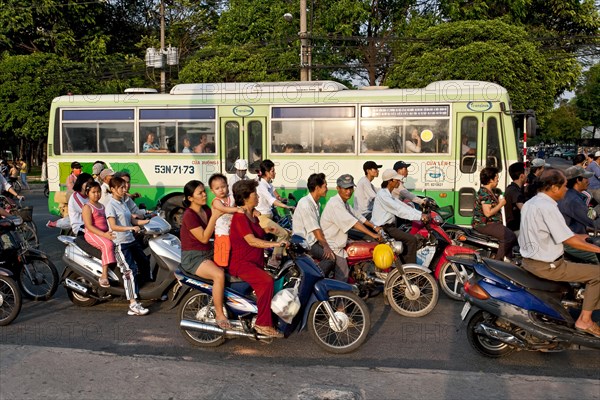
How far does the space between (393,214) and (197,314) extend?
2.94 m

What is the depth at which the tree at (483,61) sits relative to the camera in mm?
23500

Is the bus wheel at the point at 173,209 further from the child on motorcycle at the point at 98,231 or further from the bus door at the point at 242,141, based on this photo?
the child on motorcycle at the point at 98,231

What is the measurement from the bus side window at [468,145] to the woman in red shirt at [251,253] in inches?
286

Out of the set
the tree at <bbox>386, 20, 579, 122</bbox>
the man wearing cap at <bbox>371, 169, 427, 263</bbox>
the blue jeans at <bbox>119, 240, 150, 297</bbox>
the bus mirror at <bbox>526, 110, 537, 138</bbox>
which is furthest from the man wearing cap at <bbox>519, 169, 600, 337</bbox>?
the tree at <bbox>386, 20, 579, 122</bbox>

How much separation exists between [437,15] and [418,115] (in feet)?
67.0

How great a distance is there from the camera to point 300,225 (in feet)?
22.2

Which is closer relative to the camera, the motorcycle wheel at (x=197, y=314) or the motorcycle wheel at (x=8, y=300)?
the motorcycle wheel at (x=197, y=314)

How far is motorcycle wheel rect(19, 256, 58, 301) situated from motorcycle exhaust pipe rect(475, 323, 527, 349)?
4869 millimetres

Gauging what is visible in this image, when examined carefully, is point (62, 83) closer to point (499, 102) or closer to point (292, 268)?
point (499, 102)

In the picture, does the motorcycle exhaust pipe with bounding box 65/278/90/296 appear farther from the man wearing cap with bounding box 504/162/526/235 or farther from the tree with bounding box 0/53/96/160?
the tree with bounding box 0/53/96/160

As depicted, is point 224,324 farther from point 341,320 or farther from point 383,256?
point 383,256

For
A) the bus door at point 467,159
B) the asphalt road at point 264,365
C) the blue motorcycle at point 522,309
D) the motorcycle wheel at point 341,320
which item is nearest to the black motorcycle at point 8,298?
the asphalt road at point 264,365

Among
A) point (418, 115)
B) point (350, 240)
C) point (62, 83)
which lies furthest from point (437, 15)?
point (350, 240)

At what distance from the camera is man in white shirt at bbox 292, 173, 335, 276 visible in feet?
21.7
